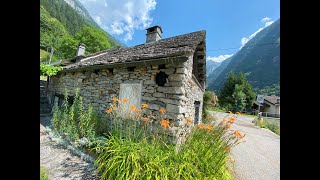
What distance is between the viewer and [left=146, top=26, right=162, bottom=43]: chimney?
9141 millimetres

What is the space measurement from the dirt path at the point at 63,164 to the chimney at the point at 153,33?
7.02m

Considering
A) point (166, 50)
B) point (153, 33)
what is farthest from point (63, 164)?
point (153, 33)

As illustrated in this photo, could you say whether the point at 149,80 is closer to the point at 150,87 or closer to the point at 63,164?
the point at 150,87

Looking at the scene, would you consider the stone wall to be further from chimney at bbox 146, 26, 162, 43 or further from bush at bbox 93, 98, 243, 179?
chimney at bbox 146, 26, 162, 43

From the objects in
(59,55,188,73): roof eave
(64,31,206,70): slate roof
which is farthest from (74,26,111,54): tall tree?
(59,55,188,73): roof eave

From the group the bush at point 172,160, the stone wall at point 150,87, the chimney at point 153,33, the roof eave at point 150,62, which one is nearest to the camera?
the bush at point 172,160

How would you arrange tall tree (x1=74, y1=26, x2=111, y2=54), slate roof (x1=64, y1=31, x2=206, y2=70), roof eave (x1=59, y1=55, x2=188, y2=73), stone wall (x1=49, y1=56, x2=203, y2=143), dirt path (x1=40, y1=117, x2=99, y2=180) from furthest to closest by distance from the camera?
tall tree (x1=74, y1=26, x2=111, y2=54), slate roof (x1=64, y1=31, x2=206, y2=70), stone wall (x1=49, y1=56, x2=203, y2=143), roof eave (x1=59, y1=55, x2=188, y2=73), dirt path (x1=40, y1=117, x2=99, y2=180)

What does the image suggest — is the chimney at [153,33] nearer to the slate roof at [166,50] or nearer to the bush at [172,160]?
the slate roof at [166,50]

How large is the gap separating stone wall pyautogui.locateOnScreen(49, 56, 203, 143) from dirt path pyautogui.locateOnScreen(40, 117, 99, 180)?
85.2 inches

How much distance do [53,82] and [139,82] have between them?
8.68 m

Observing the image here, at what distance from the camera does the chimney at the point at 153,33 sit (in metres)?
9.14

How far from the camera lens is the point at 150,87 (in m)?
5.12

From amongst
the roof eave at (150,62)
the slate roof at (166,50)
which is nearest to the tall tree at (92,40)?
the slate roof at (166,50)
